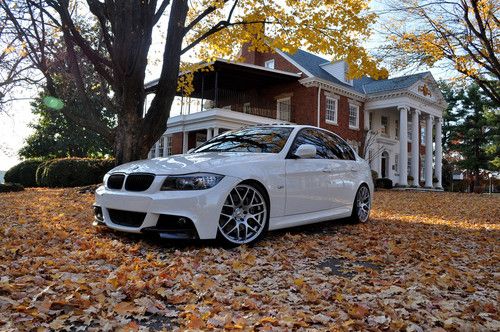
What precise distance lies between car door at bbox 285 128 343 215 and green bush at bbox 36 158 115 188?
49.8 ft

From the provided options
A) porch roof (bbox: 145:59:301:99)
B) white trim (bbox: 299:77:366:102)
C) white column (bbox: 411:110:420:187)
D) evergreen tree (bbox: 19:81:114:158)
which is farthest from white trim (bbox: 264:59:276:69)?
evergreen tree (bbox: 19:81:114:158)

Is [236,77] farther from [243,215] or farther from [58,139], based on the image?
[58,139]

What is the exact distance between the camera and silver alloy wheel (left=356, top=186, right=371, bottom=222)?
6.82 meters

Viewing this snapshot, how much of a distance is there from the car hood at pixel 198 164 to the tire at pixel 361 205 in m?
2.23

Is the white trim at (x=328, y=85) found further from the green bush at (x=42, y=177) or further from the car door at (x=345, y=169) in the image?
the car door at (x=345, y=169)

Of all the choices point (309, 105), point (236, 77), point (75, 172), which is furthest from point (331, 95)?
point (75, 172)

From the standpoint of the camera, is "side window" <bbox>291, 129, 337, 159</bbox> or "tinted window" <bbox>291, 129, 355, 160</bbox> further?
"tinted window" <bbox>291, 129, 355, 160</bbox>

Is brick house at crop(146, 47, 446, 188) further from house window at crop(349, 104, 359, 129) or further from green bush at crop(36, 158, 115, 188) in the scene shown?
green bush at crop(36, 158, 115, 188)

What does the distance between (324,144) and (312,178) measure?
949 mm

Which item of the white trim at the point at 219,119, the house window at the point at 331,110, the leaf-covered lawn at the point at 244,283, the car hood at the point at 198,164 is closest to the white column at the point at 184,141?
the white trim at the point at 219,119

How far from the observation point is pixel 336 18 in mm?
11320

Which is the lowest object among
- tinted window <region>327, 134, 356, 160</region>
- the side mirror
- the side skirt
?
the side skirt

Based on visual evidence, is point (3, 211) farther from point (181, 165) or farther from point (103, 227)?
point (181, 165)

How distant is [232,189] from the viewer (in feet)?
14.9
